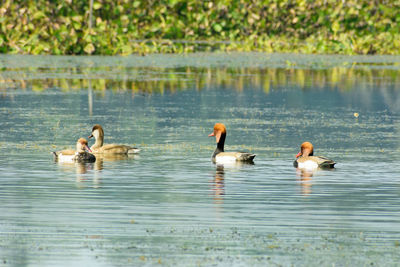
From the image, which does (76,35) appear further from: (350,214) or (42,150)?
(350,214)

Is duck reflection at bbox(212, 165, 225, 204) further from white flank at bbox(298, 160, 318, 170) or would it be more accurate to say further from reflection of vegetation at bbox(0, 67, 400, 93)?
reflection of vegetation at bbox(0, 67, 400, 93)

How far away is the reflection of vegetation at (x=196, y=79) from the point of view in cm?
3216

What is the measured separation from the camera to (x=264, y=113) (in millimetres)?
24672

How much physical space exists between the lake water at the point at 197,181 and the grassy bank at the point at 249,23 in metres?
22.0

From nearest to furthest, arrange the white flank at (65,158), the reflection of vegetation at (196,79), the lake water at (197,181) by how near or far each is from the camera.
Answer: the lake water at (197,181)
the white flank at (65,158)
the reflection of vegetation at (196,79)

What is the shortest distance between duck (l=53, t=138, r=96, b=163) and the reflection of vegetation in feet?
44.9

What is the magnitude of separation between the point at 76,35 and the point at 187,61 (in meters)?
5.19

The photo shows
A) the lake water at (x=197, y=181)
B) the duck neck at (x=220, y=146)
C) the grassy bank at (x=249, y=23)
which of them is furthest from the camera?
the grassy bank at (x=249, y=23)

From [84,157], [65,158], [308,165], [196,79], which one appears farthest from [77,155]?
[196,79]

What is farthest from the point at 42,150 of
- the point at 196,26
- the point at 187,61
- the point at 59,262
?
the point at 196,26

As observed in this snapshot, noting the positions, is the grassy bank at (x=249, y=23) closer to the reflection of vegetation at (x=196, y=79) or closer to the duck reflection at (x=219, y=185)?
the reflection of vegetation at (x=196, y=79)

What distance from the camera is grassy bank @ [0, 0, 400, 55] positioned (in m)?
54.0

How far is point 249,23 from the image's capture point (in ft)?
198

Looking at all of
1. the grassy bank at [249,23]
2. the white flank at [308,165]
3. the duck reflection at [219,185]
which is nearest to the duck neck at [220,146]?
the duck reflection at [219,185]
